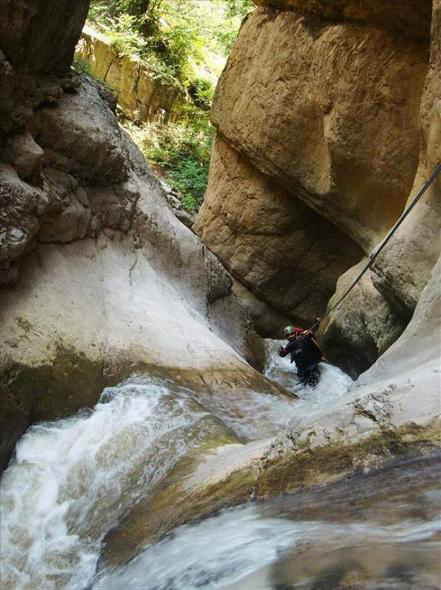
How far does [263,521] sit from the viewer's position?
3.28 meters

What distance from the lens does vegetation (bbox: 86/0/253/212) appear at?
19859mm

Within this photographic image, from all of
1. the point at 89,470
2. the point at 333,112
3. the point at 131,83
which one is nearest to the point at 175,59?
the point at 131,83

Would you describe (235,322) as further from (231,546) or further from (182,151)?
(182,151)

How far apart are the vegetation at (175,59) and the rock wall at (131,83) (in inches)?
11.0

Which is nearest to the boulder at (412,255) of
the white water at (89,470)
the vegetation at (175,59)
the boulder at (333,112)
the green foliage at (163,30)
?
the boulder at (333,112)

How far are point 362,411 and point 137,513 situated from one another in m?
2.12

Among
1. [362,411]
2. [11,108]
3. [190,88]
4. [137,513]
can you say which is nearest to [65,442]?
[137,513]

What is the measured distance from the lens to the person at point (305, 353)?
1002 centimetres

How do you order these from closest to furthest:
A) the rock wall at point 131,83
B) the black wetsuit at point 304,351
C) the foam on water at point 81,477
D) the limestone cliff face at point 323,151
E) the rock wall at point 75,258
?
1. the foam on water at point 81,477
2. the rock wall at point 75,258
3. the limestone cliff face at point 323,151
4. the black wetsuit at point 304,351
5. the rock wall at point 131,83

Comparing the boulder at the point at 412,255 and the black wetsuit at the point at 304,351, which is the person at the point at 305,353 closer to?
the black wetsuit at the point at 304,351

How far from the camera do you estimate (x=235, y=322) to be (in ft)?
35.7

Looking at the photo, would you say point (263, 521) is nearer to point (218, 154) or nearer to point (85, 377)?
point (85, 377)

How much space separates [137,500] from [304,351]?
6.10 metres

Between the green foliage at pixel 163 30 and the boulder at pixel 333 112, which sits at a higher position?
the boulder at pixel 333 112
